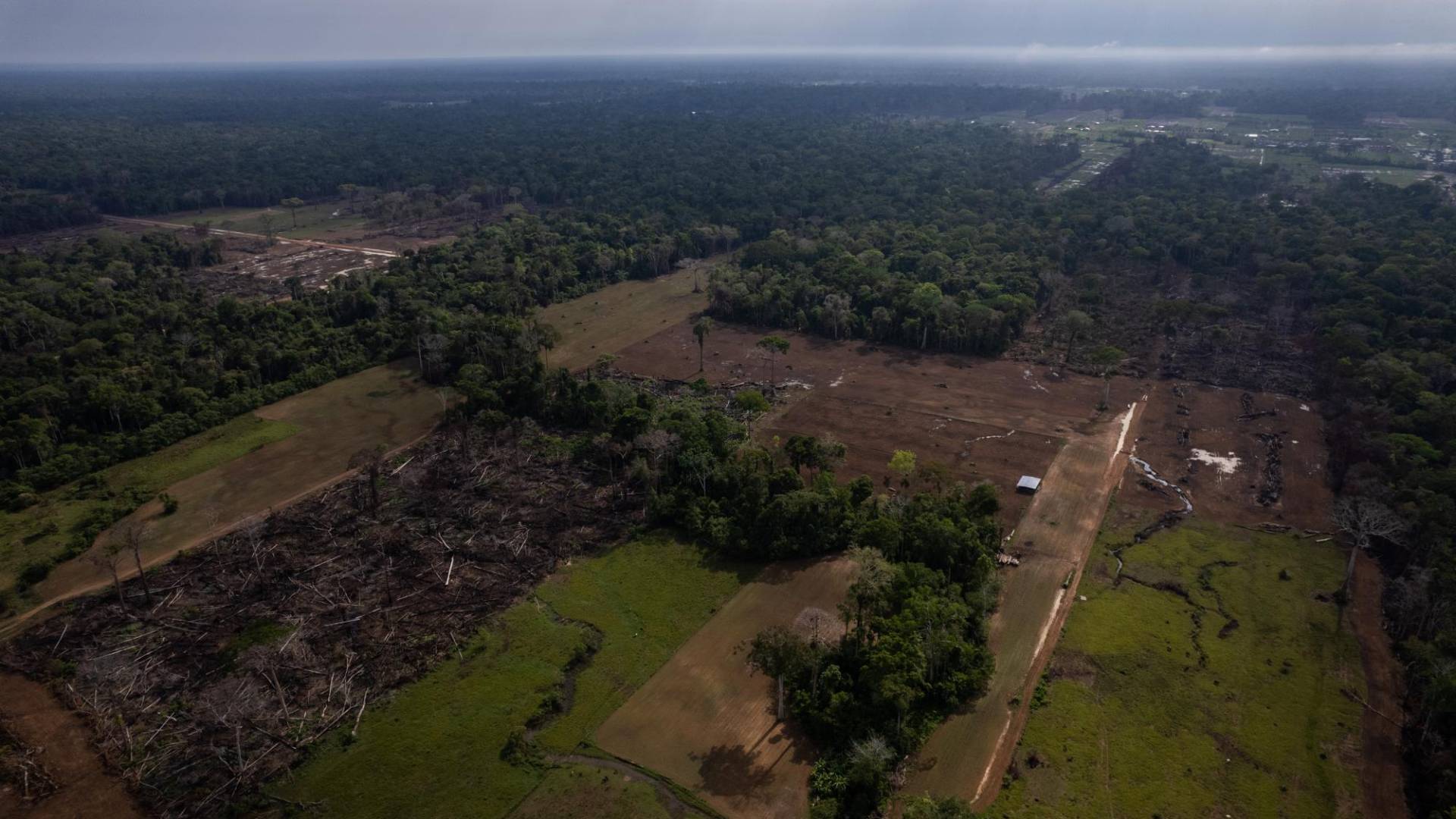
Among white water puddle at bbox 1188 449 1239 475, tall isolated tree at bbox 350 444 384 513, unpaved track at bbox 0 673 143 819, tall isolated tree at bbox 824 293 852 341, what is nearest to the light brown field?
tall isolated tree at bbox 824 293 852 341

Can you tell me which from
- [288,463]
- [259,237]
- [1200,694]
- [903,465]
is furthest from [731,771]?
[259,237]

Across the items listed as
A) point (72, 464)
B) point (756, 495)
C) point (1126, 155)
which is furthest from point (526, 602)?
point (1126, 155)

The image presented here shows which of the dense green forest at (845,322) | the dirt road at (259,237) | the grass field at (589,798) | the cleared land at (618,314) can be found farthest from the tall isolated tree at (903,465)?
the dirt road at (259,237)

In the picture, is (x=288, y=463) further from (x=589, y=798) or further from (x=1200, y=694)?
(x=1200, y=694)

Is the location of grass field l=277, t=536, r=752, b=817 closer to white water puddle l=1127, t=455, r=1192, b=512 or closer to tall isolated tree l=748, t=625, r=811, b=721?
tall isolated tree l=748, t=625, r=811, b=721

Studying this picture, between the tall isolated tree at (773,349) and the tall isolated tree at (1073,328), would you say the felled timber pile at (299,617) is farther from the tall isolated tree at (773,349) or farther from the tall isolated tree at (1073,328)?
the tall isolated tree at (1073,328)

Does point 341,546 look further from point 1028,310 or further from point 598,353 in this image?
point 1028,310
